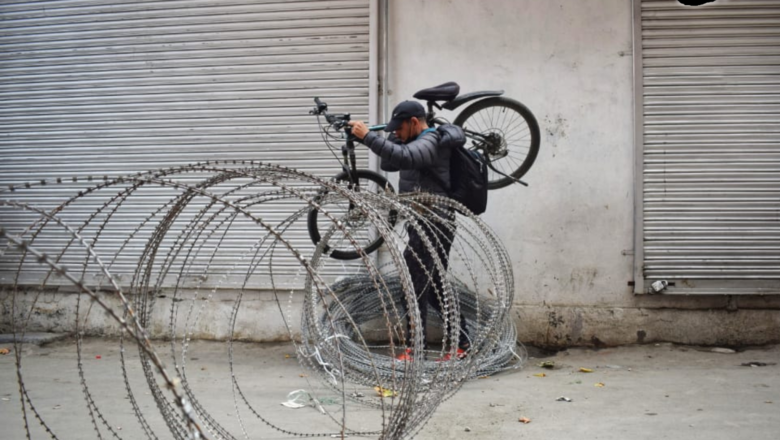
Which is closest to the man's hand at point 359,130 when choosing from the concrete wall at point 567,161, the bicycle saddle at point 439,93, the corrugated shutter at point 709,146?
the bicycle saddle at point 439,93

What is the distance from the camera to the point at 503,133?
7332 mm

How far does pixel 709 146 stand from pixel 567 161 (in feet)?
4.51

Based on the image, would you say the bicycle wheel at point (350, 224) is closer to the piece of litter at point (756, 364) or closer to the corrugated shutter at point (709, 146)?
the corrugated shutter at point (709, 146)

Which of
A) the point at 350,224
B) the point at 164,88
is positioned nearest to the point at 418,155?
the point at 350,224

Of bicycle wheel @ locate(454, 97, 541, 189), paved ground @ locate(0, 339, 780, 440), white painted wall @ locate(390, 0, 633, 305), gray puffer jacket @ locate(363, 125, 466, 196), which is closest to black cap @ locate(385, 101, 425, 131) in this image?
gray puffer jacket @ locate(363, 125, 466, 196)

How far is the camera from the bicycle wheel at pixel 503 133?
7117mm

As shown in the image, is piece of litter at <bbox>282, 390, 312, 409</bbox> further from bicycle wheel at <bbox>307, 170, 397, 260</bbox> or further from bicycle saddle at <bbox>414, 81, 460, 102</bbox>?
bicycle saddle at <bbox>414, 81, 460, 102</bbox>

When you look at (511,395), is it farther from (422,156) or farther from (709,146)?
(709,146)

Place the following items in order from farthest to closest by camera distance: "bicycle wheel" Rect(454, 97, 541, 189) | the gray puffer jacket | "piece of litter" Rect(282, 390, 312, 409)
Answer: "bicycle wheel" Rect(454, 97, 541, 189) < the gray puffer jacket < "piece of litter" Rect(282, 390, 312, 409)

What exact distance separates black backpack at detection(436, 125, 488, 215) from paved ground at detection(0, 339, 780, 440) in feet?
5.08

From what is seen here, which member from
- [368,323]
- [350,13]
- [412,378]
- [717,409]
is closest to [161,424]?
[412,378]

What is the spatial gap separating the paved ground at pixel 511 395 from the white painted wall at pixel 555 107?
0.90 m

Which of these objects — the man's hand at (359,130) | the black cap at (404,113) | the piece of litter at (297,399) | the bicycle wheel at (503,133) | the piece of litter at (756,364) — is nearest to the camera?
the piece of litter at (297,399)

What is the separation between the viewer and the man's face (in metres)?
6.53
